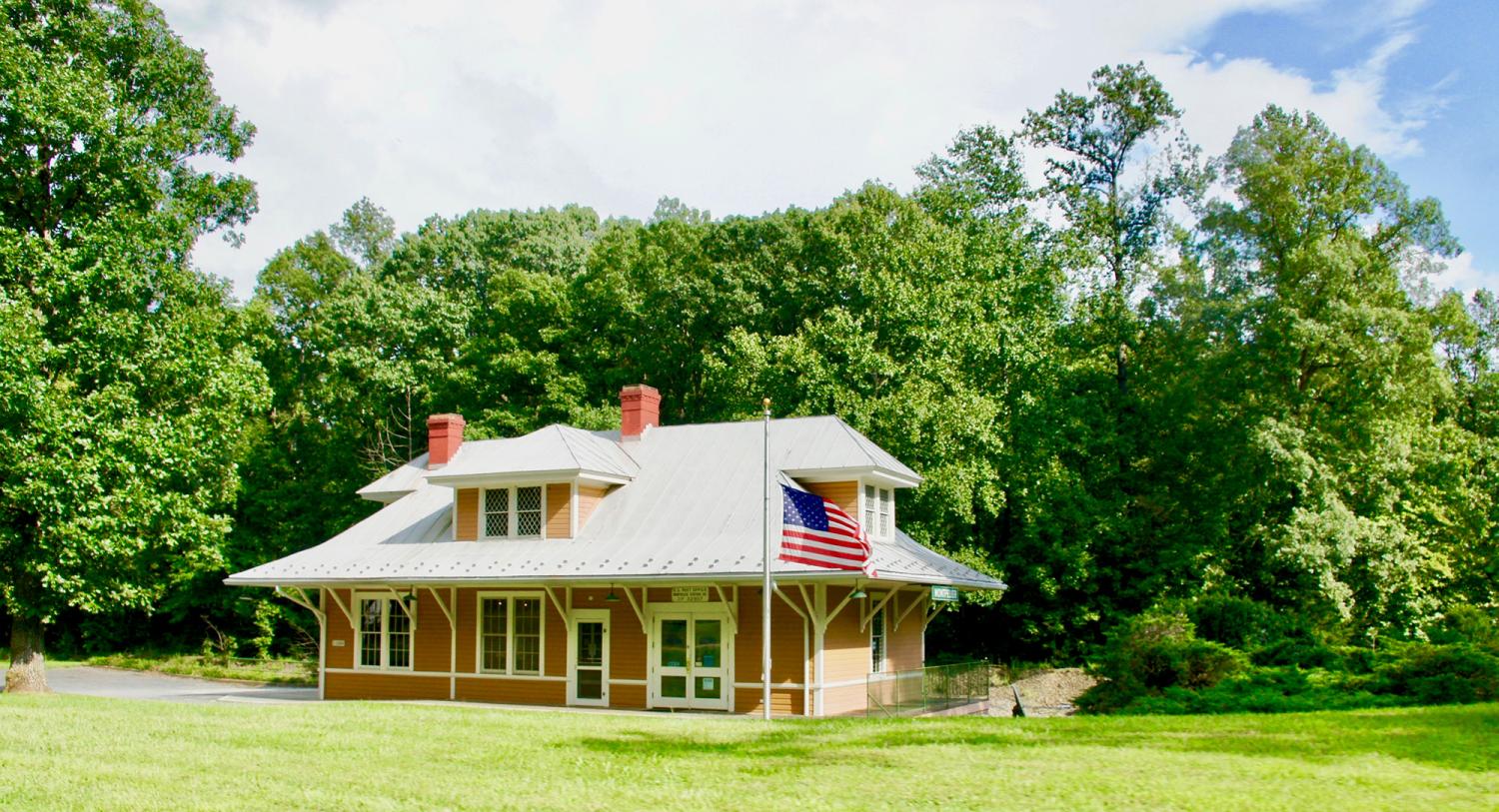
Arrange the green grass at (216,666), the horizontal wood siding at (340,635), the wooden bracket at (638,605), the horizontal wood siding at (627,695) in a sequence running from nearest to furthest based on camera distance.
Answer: the wooden bracket at (638,605)
the horizontal wood siding at (627,695)
the horizontal wood siding at (340,635)
the green grass at (216,666)

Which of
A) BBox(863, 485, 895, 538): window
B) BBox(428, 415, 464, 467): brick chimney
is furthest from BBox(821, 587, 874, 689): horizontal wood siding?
BBox(428, 415, 464, 467): brick chimney

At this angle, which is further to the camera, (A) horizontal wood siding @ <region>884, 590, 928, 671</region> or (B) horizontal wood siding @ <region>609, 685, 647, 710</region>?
(A) horizontal wood siding @ <region>884, 590, 928, 671</region>

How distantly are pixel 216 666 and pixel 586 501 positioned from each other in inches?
774

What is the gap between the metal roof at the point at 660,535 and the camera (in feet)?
73.6

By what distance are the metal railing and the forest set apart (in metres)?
3.00

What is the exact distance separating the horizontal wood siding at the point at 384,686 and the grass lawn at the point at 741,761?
882 cm

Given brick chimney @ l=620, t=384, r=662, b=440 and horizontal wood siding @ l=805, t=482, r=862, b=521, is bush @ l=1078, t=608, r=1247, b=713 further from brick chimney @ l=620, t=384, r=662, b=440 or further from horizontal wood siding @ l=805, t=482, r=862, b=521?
brick chimney @ l=620, t=384, r=662, b=440

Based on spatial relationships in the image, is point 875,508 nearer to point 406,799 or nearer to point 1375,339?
point 1375,339

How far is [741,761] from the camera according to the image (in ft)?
39.3

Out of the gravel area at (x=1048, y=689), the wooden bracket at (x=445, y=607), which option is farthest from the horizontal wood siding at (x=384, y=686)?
the gravel area at (x=1048, y=689)

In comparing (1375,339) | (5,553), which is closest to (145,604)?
(5,553)

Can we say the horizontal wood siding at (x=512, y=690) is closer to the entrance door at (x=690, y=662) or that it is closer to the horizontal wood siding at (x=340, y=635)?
the entrance door at (x=690, y=662)

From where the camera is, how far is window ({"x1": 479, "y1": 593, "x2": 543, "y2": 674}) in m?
24.4

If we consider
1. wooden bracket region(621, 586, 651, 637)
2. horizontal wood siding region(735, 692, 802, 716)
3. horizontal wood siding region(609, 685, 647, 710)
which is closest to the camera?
horizontal wood siding region(735, 692, 802, 716)
